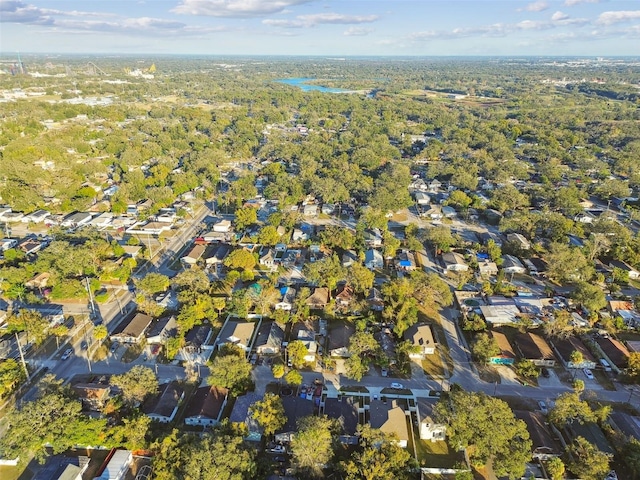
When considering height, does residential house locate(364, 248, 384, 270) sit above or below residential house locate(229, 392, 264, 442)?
above

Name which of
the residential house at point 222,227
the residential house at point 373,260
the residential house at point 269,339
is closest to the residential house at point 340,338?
the residential house at point 269,339

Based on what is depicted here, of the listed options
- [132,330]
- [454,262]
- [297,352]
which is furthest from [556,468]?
[132,330]

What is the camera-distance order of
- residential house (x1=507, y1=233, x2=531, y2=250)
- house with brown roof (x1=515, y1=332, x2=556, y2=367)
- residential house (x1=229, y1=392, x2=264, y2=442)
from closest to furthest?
1. residential house (x1=229, y1=392, x2=264, y2=442)
2. house with brown roof (x1=515, y1=332, x2=556, y2=367)
3. residential house (x1=507, y1=233, x2=531, y2=250)

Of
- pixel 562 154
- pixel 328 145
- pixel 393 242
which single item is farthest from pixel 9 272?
pixel 562 154

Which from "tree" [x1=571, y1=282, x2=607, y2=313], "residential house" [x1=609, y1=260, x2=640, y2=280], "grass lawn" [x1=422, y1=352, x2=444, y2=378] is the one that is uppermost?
"tree" [x1=571, y1=282, x2=607, y2=313]

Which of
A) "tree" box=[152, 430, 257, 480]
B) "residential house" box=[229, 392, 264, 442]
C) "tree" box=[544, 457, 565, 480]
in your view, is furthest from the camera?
"residential house" box=[229, 392, 264, 442]

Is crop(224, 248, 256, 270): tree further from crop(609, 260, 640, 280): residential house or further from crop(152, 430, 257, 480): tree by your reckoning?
crop(609, 260, 640, 280): residential house

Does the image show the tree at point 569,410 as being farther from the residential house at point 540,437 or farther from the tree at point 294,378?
the tree at point 294,378

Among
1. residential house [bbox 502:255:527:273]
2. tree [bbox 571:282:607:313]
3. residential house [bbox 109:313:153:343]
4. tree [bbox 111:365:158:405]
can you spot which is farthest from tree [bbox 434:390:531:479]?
residential house [bbox 109:313:153:343]
